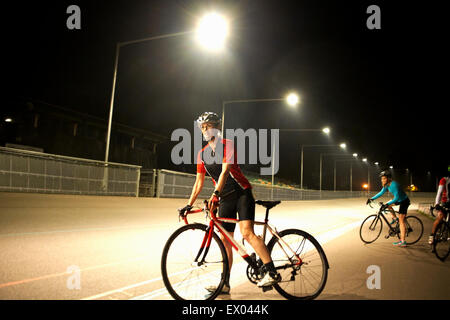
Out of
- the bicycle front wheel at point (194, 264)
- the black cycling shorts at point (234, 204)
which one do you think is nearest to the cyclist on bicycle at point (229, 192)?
the black cycling shorts at point (234, 204)

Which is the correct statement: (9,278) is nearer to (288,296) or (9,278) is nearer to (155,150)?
(288,296)

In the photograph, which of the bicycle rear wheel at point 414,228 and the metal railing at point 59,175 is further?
the metal railing at point 59,175

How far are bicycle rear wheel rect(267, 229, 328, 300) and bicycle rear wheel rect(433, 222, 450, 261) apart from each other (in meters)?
4.33

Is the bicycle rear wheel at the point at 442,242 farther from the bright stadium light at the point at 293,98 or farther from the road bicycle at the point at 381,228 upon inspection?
the bright stadium light at the point at 293,98

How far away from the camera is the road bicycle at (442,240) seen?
24.0ft

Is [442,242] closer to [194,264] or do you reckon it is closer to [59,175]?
[194,264]

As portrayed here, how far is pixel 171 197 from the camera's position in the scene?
20.1 meters

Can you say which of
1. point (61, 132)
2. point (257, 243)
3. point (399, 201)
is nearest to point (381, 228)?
point (399, 201)

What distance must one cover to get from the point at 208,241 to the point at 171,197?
16259mm

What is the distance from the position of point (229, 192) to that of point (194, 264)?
909 mm

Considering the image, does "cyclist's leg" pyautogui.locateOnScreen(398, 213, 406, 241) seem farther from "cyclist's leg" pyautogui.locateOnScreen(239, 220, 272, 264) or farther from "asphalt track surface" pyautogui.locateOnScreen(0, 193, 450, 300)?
"cyclist's leg" pyautogui.locateOnScreen(239, 220, 272, 264)

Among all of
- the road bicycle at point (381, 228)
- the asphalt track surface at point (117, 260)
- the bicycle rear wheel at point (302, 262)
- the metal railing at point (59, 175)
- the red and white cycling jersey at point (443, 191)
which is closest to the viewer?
the bicycle rear wheel at point (302, 262)

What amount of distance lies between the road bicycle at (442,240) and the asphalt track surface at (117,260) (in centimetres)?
18

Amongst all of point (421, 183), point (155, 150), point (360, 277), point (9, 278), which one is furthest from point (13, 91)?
point (421, 183)
